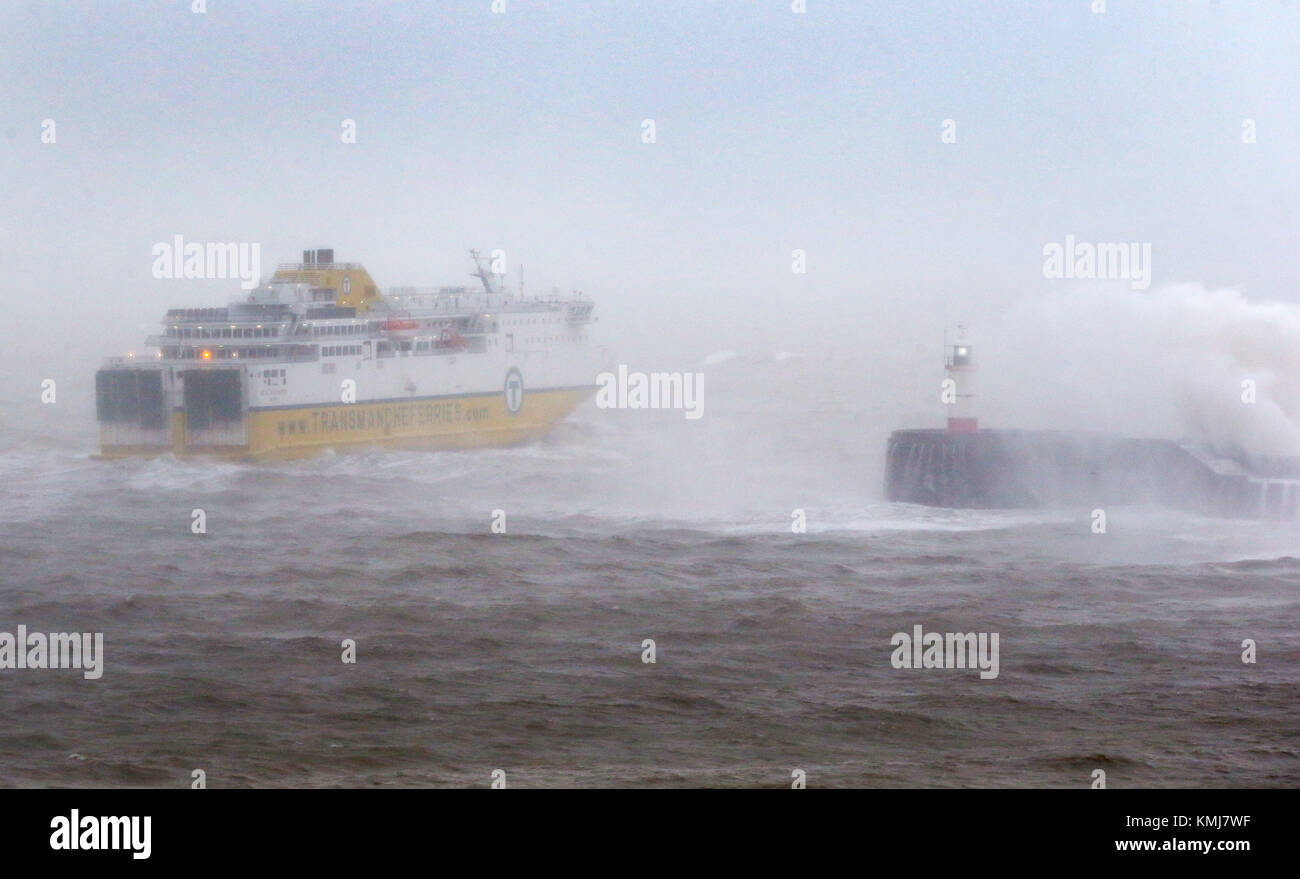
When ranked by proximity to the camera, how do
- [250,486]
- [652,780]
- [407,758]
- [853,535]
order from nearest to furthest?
[652,780] < [407,758] < [853,535] < [250,486]

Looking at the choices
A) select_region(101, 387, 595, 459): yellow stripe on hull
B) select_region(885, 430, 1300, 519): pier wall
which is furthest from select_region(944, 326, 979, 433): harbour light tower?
select_region(101, 387, 595, 459): yellow stripe on hull

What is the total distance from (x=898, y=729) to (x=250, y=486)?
90.1 ft

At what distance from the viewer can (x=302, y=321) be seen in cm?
4422

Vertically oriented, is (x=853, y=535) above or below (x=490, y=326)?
below

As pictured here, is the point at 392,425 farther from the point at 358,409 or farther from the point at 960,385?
the point at 960,385

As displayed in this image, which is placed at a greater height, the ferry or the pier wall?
the ferry

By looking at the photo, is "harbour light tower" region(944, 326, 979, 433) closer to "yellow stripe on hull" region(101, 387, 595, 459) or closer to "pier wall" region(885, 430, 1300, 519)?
"pier wall" region(885, 430, 1300, 519)

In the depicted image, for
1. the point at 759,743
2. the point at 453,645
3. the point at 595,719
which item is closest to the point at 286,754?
the point at 595,719

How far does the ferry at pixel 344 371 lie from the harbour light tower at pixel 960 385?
21.6 metres

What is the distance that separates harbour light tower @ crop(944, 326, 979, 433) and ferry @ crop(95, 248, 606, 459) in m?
21.6

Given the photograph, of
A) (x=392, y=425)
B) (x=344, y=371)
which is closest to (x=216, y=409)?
(x=344, y=371)

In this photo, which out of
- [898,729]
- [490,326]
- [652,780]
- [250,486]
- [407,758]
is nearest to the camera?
[652,780]

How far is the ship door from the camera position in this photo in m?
41.3

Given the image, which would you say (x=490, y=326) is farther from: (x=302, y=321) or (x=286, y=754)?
(x=286, y=754)
